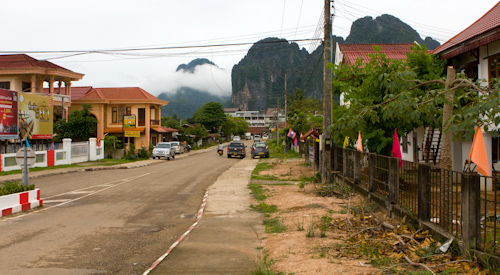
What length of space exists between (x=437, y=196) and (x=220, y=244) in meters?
4.12

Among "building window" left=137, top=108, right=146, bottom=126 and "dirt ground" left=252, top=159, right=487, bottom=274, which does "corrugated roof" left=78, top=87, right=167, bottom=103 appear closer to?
"building window" left=137, top=108, right=146, bottom=126

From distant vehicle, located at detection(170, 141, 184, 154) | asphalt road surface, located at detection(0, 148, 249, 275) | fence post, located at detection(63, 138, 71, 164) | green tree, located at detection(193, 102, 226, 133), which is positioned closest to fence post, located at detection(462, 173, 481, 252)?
asphalt road surface, located at detection(0, 148, 249, 275)

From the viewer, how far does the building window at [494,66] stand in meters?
12.8

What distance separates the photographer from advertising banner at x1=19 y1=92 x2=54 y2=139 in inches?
1043

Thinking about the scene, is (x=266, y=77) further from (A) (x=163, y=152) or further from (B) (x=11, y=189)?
(B) (x=11, y=189)

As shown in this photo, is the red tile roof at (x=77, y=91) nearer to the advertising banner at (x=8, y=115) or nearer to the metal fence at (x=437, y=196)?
the advertising banner at (x=8, y=115)

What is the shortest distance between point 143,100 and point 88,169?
67.6 feet

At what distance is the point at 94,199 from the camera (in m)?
13.3

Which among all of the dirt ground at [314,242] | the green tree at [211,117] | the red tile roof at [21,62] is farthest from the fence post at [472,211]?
the green tree at [211,117]

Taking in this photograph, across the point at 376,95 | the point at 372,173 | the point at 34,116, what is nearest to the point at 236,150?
the point at 34,116

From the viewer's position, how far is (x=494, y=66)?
13023mm

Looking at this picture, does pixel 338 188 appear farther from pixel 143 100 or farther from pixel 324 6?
pixel 143 100

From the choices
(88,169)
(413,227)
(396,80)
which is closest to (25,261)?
(413,227)

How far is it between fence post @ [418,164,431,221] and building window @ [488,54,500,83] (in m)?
7.90
